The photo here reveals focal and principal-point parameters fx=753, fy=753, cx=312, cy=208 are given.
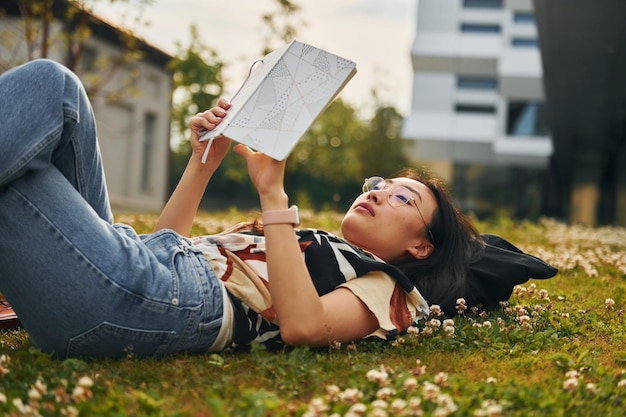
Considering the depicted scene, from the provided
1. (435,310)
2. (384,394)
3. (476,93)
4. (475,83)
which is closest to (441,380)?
(384,394)

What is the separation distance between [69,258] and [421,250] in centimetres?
182

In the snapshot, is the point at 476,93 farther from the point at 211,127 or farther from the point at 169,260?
the point at 169,260

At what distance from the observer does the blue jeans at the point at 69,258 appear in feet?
9.77

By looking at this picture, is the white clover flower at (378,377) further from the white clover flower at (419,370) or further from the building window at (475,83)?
the building window at (475,83)

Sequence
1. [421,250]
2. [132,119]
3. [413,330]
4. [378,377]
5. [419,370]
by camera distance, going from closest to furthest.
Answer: [378,377], [419,370], [413,330], [421,250], [132,119]

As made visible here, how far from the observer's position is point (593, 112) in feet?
66.1

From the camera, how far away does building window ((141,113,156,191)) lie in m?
30.1

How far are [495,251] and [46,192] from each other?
2.66 m

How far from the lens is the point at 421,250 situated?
397 centimetres

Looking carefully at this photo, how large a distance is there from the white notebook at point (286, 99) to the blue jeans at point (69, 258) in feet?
2.13

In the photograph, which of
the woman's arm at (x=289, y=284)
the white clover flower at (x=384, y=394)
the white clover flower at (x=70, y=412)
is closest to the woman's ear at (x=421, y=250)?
the woman's arm at (x=289, y=284)

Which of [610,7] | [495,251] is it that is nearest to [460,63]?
[610,7]

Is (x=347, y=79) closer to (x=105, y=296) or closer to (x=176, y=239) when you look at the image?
(x=176, y=239)

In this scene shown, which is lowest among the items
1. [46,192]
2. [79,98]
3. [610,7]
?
[46,192]
